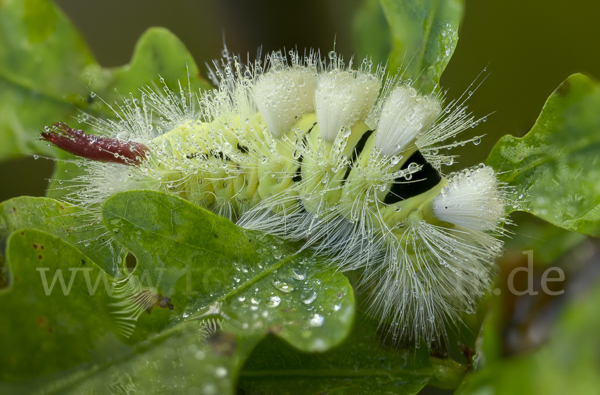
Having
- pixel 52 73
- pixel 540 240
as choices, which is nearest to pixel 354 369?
pixel 540 240

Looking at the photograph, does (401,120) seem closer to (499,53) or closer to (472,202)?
(472,202)

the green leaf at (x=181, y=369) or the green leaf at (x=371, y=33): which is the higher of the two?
the green leaf at (x=371, y=33)

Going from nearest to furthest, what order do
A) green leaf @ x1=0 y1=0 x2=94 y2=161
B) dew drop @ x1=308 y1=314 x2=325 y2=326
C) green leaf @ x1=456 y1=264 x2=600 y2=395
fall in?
green leaf @ x1=456 y1=264 x2=600 y2=395 < dew drop @ x1=308 y1=314 x2=325 y2=326 < green leaf @ x1=0 y1=0 x2=94 y2=161

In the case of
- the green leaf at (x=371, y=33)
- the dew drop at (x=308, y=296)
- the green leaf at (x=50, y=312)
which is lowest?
the dew drop at (x=308, y=296)

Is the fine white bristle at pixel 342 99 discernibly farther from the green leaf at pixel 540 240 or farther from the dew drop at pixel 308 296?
the green leaf at pixel 540 240

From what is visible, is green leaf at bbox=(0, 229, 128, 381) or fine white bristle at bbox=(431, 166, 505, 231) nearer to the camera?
green leaf at bbox=(0, 229, 128, 381)

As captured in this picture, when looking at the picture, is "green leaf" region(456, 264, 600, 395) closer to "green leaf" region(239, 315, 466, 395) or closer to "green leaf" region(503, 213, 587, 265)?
"green leaf" region(239, 315, 466, 395)

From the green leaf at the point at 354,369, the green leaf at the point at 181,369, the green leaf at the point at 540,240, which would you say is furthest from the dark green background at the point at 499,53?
the green leaf at the point at 181,369

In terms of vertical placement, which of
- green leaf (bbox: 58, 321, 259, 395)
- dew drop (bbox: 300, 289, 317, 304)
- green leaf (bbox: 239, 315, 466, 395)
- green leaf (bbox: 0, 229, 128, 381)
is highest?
green leaf (bbox: 0, 229, 128, 381)

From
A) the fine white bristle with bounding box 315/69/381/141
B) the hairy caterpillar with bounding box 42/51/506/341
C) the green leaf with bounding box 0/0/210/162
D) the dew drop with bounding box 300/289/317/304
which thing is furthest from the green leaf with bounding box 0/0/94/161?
the dew drop with bounding box 300/289/317/304
